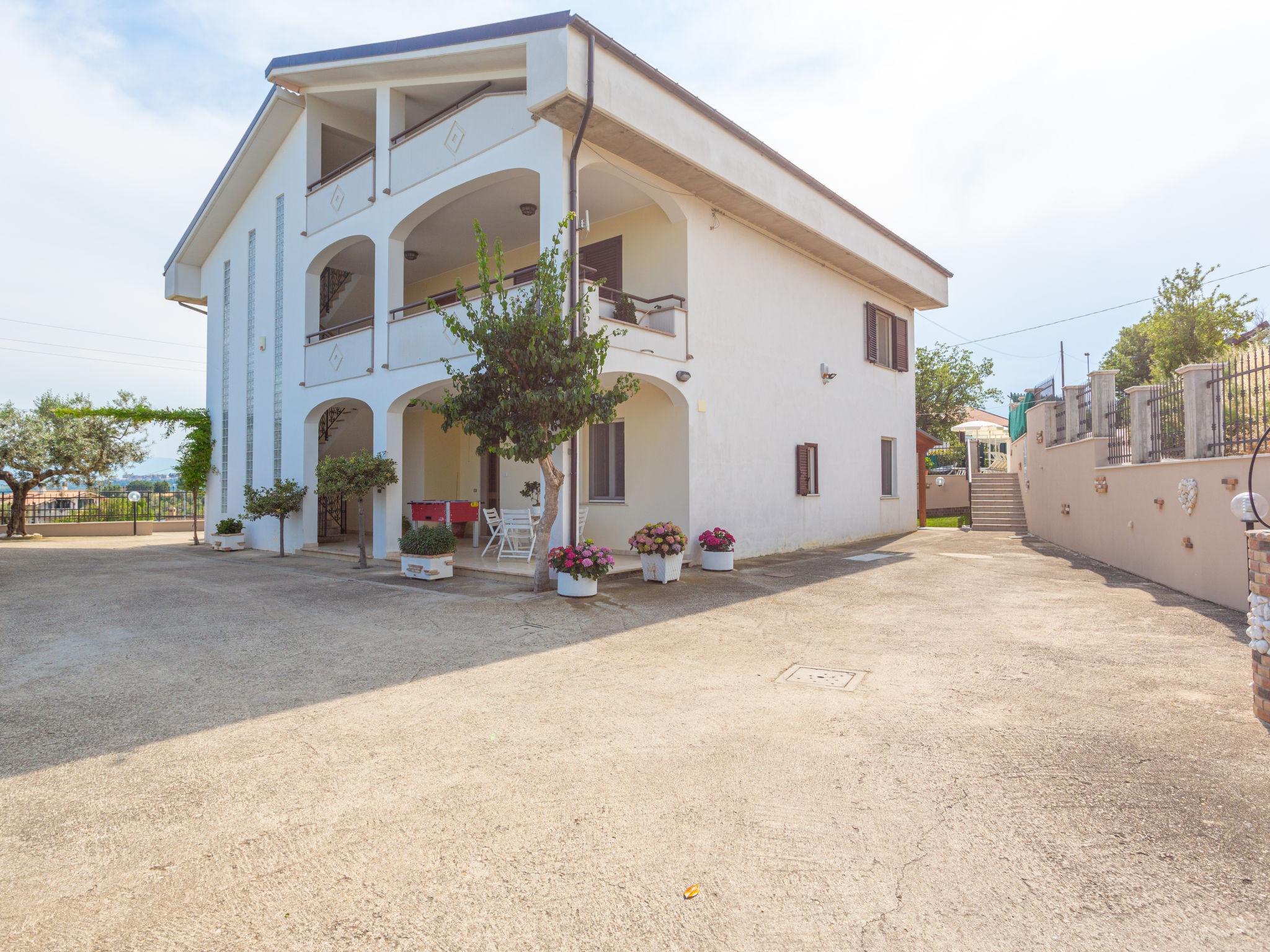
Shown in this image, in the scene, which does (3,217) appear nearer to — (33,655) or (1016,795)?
(33,655)

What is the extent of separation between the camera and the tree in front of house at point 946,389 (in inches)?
1328

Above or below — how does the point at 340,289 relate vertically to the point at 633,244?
above

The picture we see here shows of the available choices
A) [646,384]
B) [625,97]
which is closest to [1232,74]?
[625,97]

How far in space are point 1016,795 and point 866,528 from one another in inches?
495

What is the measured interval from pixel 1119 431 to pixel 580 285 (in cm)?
847

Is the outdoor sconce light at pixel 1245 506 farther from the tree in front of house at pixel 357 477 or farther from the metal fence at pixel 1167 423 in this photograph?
the tree in front of house at pixel 357 477

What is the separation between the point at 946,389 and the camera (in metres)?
33.7

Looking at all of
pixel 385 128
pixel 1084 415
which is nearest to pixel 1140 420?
pixel 1084 415

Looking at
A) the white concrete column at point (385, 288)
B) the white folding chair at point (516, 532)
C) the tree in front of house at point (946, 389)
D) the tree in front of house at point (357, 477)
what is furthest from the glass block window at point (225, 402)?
the tree in front of house at point (946, 389)

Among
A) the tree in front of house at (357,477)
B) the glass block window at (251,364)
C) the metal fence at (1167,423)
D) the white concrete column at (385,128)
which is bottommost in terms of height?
the tree in front of house at (357,477)

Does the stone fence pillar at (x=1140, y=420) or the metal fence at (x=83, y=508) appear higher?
the stone fence pillar at (x=1140, y=420)

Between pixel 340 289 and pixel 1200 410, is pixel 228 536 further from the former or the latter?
pixel 1200 410

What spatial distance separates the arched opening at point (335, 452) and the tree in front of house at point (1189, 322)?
20564 mm

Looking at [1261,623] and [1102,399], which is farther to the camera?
[1102,399]
